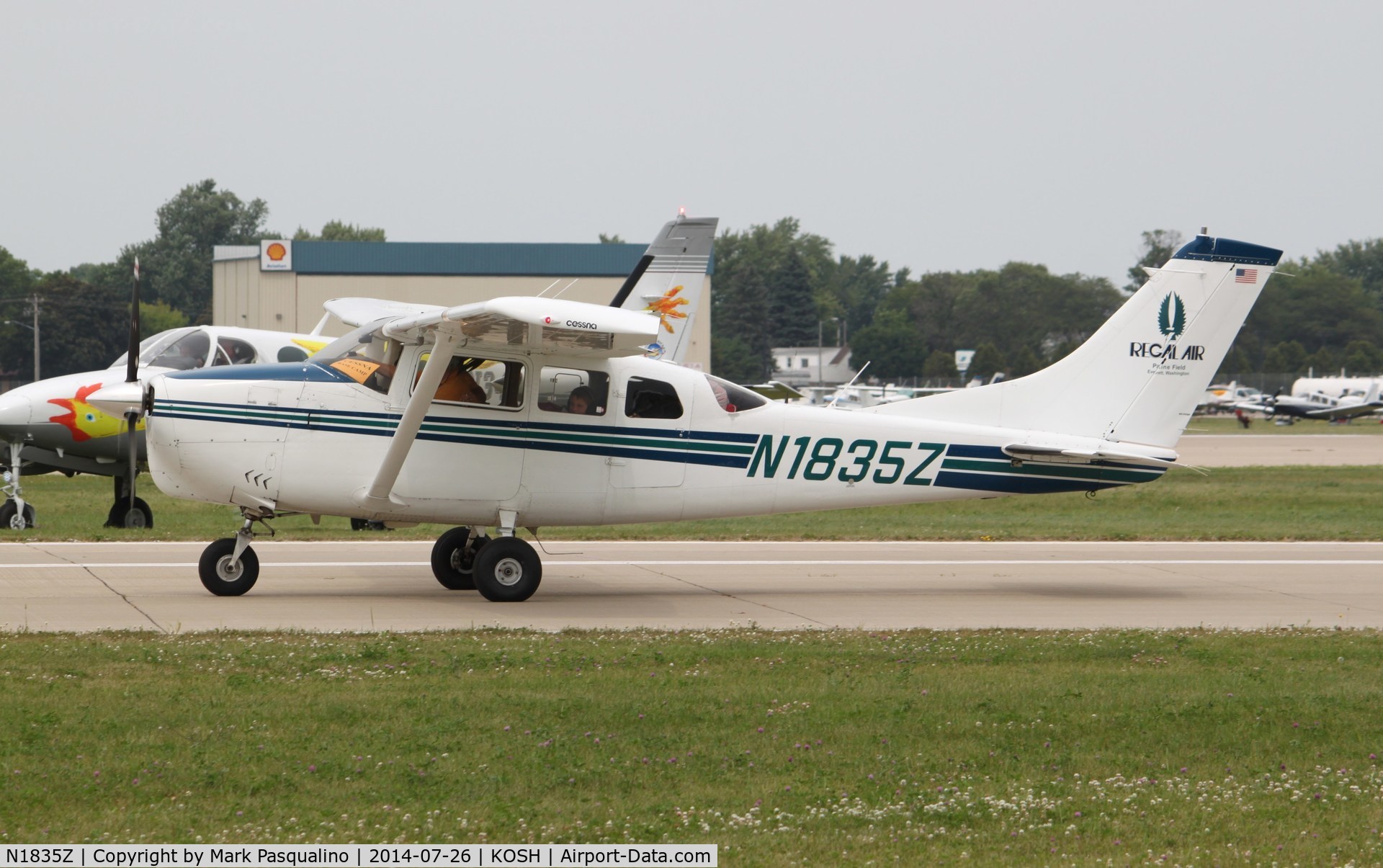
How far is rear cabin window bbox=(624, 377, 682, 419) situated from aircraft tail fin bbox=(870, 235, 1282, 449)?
2101 millimetres

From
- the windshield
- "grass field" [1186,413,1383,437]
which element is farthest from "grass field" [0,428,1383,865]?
"grass field" [1186,413,1383,437]

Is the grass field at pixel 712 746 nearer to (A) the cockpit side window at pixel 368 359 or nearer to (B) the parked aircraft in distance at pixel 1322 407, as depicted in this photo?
(A) the cockpit side window at pixel 368 359

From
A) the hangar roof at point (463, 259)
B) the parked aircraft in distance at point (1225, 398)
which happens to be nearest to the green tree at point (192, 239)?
the hangar roof at point (463, 259)

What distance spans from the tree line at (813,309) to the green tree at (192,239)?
156mm

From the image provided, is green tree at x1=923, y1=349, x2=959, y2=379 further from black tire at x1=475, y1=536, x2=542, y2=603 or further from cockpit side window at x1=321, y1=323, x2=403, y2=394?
cockpit side window at x1=321, y1=323, x2=403, y2=394

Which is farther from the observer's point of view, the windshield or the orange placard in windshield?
the windshield

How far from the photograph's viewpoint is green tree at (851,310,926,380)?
424 feet

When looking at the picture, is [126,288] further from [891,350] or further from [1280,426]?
[1280,426]

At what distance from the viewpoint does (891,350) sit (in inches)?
5148

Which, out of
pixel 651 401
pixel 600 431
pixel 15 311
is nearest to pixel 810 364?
pixel 15 311

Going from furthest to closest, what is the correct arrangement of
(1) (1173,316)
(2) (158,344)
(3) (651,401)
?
(2) (158,344) < (1) (1173,316) < (3) (651,401)

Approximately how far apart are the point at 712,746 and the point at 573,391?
574 centimetres

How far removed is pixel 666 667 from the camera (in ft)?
29.1

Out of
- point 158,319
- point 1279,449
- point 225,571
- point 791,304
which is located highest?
point 791,304
